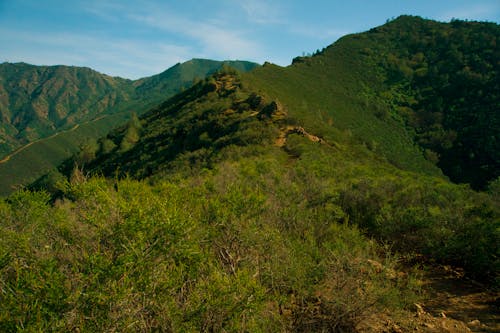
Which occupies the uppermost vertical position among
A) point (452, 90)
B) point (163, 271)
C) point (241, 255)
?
point (452, 90)

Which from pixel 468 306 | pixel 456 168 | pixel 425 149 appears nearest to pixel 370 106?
pixel 425 149

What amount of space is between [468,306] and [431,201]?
18.5 feet

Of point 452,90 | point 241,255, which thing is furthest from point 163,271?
point 452,90

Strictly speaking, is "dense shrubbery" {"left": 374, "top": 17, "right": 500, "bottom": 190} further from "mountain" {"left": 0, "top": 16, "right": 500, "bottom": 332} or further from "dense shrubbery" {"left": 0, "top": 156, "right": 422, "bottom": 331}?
"dense shrubbery" {"left": 0, "top": 156, "right": 422, "bottom": 331}

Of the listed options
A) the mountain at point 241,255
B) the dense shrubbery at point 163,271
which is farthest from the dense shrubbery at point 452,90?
the dense shrubbery at point 163,271

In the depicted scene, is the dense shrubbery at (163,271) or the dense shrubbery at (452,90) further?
the dense shrubbery at (452,90)

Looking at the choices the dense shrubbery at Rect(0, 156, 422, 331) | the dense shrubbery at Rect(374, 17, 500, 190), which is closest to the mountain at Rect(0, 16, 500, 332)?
the dense shrubbery at Rect(0, 156, 422, 331)

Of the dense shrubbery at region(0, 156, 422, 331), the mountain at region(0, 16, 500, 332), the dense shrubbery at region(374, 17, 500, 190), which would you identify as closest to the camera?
the dense shrubbery at region(0, 156, 422, 331)

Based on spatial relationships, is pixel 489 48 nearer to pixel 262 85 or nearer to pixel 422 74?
pixel 422 74

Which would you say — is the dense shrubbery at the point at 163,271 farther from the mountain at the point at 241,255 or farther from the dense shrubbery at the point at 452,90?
the dense shrubbery at the point at 452,90

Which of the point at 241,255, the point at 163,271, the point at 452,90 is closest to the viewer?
the point at 163,271

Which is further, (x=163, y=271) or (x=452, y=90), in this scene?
(x=452, y=90)

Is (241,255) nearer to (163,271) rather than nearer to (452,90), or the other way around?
(163,271)

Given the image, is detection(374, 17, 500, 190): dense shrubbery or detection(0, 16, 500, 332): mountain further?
detection(374, 17, 500, 190): dense shrubbery
